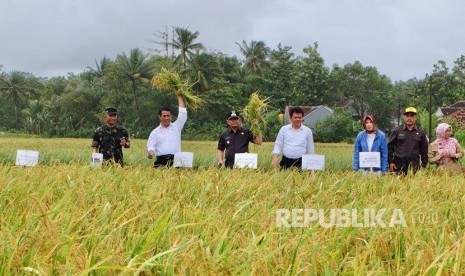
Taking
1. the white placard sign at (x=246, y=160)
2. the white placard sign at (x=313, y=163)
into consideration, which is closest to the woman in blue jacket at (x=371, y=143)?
the white placard sign at (x=313, y=163)

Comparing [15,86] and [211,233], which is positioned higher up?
[15,86]

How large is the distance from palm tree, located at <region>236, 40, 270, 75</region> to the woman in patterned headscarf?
166ft

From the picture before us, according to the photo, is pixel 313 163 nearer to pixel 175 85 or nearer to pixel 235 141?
pixel 235 141

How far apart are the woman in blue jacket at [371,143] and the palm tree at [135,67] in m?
40.1

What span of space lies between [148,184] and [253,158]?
2137mm

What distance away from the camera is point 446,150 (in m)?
6.67

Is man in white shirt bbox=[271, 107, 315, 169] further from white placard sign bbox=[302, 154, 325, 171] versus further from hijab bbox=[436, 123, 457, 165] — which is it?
hijab bbox=[436, 123, 457, 165]

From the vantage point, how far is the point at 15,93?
206 ft

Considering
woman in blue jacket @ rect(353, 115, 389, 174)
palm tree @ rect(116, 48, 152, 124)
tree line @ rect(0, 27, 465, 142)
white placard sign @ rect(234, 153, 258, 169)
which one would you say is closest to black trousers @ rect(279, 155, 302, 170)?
woman in blue jacket @ rect(353, 115, 389, 174)

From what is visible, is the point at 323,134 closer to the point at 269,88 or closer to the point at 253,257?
the point at 269,88

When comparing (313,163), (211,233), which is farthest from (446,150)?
(211,233)

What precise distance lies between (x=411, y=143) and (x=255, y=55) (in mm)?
51488

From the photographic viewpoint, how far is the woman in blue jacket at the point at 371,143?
6.12 metres

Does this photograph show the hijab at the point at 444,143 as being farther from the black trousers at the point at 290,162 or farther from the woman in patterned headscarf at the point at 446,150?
the black trousers at the point at 290,162
